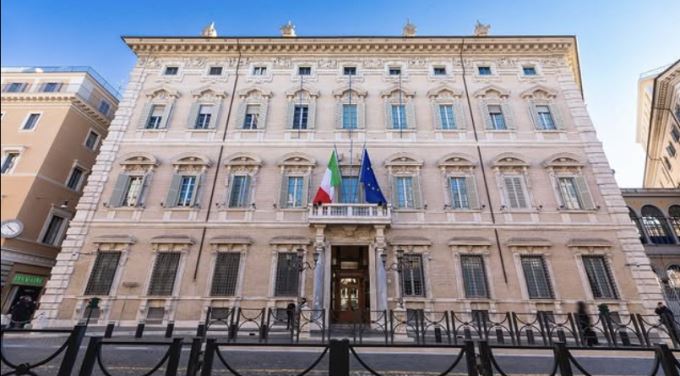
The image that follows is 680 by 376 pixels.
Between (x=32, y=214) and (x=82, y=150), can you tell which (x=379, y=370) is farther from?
(x=82, y=150)

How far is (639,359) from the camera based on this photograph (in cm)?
782

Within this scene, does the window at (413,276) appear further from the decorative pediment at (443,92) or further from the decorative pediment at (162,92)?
the decorative pediment at (162,92)

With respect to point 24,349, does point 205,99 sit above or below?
above

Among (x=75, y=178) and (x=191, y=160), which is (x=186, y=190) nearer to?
(x=191, y=160)

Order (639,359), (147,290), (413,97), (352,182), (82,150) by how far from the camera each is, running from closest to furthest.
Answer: (639,359) < (147,290) < (352,182) < (413,97) < (82,150)

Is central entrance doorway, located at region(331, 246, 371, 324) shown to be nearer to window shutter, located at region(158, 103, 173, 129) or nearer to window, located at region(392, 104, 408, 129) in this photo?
window, located at region(392, 104, 408, 129)

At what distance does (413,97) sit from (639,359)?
14.0 meters

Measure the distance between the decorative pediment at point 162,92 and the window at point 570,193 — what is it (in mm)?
20751

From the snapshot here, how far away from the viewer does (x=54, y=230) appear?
685 inches

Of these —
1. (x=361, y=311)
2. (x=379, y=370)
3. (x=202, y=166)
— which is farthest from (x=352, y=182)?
(x=379, y=370)

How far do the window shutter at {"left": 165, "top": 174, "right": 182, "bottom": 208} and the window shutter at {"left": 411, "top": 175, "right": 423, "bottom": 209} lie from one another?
11.4 metres

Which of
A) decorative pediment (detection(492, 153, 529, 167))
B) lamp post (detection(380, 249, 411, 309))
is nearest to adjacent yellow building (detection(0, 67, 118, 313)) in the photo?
lamp post (detection(380, 249, 411, 309))

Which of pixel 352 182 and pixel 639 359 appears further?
pixel 352 182

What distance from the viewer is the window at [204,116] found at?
1688 centimetres
